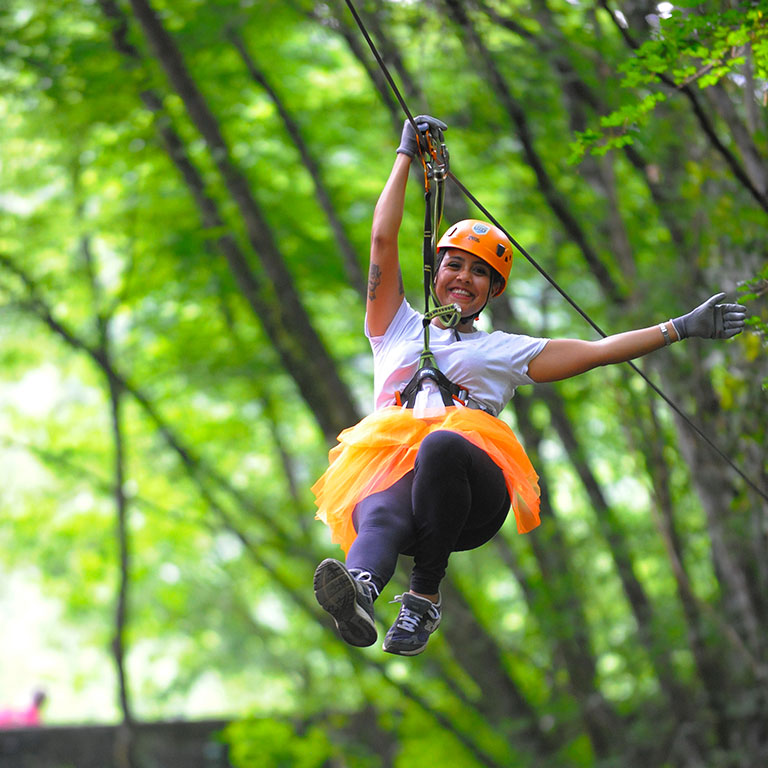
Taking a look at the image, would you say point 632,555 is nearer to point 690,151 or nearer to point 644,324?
point 644,324

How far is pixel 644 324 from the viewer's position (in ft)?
22.8

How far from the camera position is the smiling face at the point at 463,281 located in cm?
348

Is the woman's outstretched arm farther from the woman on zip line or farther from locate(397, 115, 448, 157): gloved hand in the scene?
locate(397, 115, 448, 157): gloved hand

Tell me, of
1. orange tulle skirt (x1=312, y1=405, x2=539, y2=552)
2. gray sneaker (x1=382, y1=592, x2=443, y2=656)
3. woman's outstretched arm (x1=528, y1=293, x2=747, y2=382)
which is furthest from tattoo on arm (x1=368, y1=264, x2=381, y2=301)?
gray sneaker (x1=382, y1=592, x2=443, y2=656)

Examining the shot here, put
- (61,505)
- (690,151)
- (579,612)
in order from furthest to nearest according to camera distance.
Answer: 1. (61,505)
2. (579,612)
3. (690,151)

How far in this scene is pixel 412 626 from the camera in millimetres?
3201

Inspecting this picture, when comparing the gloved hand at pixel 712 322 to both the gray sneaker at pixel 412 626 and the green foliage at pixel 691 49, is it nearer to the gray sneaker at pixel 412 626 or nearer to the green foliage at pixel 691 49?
the green foliage at pixel 691 49

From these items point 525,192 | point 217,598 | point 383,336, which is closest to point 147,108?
point 525,192

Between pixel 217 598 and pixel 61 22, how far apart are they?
9631 millimetres

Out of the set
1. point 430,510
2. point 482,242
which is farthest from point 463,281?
point 430,510

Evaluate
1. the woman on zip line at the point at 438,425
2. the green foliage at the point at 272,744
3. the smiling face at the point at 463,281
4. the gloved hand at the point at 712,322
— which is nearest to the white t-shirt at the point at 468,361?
the woman on zip line at the point at 438,425

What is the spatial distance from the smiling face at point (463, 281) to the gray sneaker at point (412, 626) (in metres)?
0.98

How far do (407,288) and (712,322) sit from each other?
5835mm

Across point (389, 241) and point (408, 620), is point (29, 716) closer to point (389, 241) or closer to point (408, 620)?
point (408, 620)
